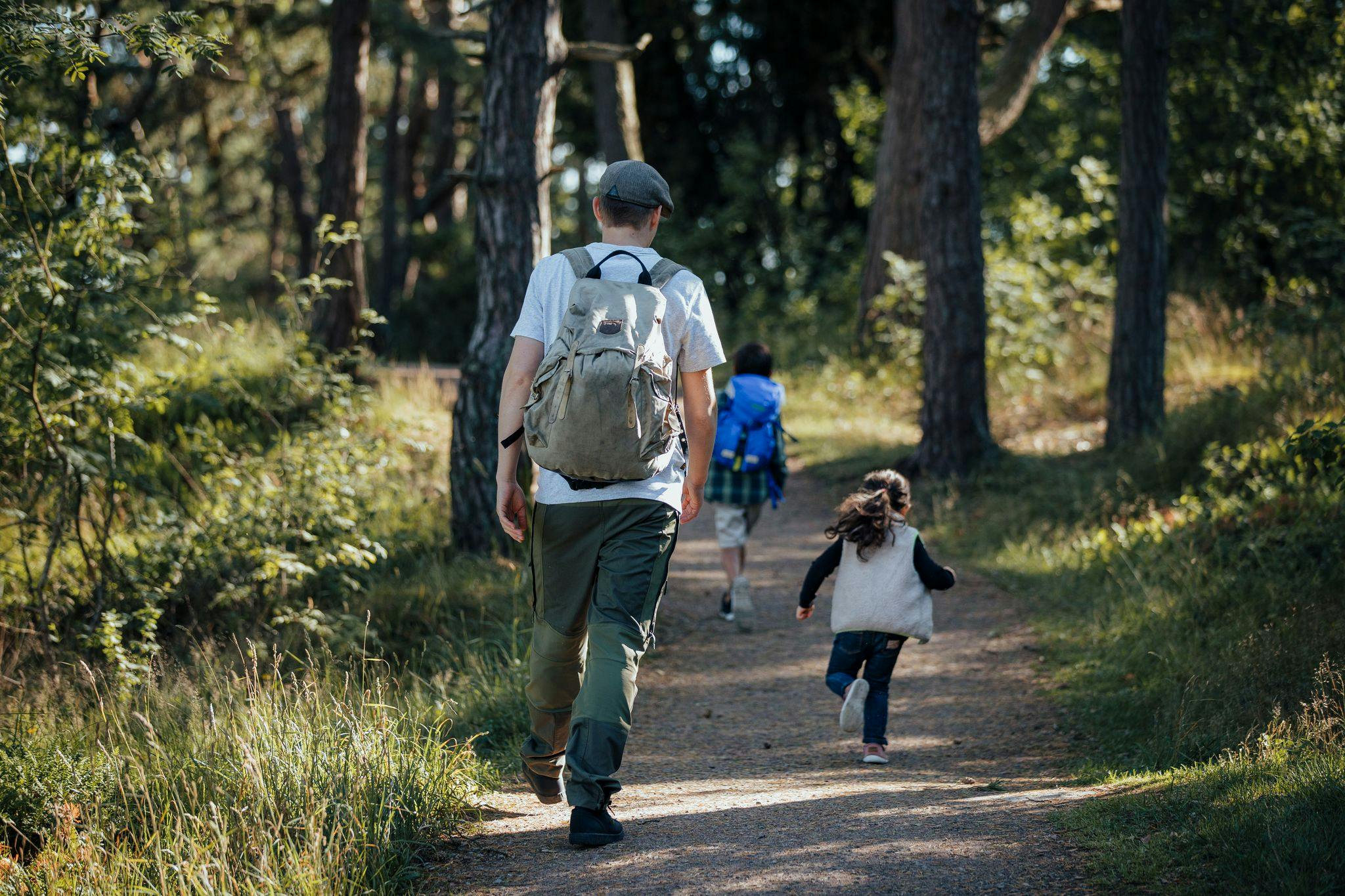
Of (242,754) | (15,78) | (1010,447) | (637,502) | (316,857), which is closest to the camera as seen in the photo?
(316,857)

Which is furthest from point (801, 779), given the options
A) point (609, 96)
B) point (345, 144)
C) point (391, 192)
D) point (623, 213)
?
point (391, 192)

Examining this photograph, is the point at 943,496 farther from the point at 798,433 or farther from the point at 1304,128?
the point at 1304,128

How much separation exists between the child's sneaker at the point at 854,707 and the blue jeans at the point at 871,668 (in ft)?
0.59

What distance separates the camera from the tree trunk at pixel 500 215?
314 inches

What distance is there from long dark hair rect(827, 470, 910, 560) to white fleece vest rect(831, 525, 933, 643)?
6 cm

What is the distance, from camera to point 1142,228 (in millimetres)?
11250

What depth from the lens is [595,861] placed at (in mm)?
3660

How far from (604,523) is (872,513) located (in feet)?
6.31

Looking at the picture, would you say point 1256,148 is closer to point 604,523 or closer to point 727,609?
point 727,609

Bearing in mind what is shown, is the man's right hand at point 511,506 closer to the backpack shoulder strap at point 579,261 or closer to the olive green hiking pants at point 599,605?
the olive green hiking pants at point 599,605

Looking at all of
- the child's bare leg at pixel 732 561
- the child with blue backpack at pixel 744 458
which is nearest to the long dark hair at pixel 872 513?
the child with blue backpack at pixel 744 458

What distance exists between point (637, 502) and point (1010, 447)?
994 centimetres

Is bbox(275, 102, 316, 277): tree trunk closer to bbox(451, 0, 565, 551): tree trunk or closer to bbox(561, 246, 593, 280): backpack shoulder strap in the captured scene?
bbox(451, 0, 565, 551): tree trunk

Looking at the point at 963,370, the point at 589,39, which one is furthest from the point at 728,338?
the point at 963,370
